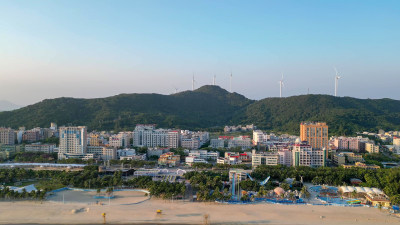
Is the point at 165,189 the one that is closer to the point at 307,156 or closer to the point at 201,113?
the point at 307,156

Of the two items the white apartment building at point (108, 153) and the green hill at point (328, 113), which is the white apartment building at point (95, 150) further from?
the green hill at point (328, 113)

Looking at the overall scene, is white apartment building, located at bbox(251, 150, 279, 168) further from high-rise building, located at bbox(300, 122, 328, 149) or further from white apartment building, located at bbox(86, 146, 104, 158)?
white apartment building, located at bbox(86, 146, 104, 158)

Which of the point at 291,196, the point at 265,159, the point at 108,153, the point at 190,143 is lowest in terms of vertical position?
the point at 291,196

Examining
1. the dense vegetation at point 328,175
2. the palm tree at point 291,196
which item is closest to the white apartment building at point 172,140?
the dense vegetation at point 328,175

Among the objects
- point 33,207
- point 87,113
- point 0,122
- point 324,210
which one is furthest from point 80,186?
point 87,113

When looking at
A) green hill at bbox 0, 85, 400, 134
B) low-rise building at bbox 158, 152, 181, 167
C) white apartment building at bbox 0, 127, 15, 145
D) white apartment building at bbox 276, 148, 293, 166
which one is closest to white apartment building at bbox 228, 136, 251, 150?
white apartment building at bbox 276, 148, 293, 166

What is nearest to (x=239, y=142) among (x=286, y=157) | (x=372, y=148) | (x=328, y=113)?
(x=286, y=157)
